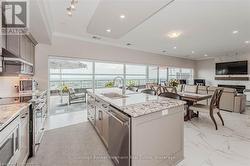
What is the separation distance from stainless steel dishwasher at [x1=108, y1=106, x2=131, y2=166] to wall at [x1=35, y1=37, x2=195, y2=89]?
3349 mm

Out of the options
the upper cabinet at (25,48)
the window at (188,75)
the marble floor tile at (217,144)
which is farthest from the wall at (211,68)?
the upper cabinet at (25,48)

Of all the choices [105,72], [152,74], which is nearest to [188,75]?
[152,74]

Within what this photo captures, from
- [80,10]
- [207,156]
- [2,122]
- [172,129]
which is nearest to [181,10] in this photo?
[80,10]

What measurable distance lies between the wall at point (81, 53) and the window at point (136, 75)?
0.42 metres

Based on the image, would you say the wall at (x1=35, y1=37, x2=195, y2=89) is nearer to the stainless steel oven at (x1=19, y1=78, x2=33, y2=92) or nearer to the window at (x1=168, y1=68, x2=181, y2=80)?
the stainless steel oven at (x1=19, y1=78, x2=33, y2=92)

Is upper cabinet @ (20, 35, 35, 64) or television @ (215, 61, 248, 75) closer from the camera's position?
upper cabinet @ (20, 35, 35, 64)

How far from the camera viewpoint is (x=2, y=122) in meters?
1.19

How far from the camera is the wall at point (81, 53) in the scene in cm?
412

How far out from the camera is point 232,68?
24.5ft

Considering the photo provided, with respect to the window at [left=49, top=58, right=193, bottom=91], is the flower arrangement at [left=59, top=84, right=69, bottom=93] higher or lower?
lower

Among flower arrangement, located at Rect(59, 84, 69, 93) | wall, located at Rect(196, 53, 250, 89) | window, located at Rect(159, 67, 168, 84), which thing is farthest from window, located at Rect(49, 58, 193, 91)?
wall, located at Rect(196, 53, 250, 89)

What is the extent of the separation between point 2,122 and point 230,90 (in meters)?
6.07

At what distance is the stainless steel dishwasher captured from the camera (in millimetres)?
1489

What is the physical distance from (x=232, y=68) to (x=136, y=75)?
571 cm
